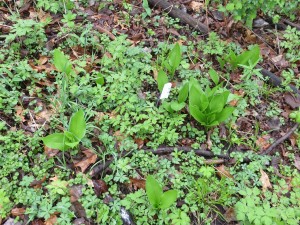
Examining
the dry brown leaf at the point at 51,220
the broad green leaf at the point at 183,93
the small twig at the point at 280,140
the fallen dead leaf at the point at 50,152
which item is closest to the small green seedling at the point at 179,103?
the broad green leaf at the point at 183,93

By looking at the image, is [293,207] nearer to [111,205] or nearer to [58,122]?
[111,205]

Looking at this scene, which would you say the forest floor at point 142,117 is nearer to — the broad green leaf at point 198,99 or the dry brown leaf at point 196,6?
the broad green leaf at point 198,99

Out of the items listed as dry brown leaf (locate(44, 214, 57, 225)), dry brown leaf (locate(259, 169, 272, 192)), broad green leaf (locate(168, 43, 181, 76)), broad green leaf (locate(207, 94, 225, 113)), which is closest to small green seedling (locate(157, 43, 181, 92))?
broad green leaf (locate(168, 43, 181, 76))

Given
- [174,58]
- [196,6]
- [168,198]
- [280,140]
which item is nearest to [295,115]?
[280,140]

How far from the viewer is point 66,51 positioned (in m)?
3.34

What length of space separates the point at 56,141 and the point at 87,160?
28cm

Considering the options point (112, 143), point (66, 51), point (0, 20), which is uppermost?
point (0, 20)

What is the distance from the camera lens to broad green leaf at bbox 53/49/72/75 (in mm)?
2961

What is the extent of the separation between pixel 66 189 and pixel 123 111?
2.67 feet

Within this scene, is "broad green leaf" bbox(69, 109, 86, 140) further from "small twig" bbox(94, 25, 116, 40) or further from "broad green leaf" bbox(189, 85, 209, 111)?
"small twig" bbox(94, 25, 116, 40)

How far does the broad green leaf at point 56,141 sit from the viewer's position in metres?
2.49

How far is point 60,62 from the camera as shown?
2980 millimetres

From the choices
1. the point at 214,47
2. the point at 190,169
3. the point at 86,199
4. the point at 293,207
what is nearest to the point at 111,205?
the point at 86,199

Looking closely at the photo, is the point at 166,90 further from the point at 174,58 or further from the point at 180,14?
the point at 180,14
